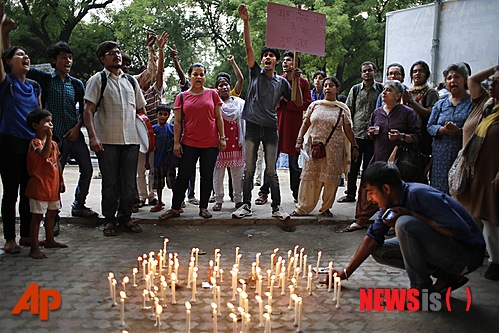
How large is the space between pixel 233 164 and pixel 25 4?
51.7 feet

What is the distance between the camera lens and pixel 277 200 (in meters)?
6.39

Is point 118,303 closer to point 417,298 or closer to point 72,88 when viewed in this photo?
point 417,298

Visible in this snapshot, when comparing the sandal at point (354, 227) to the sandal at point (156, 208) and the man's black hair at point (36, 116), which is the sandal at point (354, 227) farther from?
the man's black hair at point (36, 116)

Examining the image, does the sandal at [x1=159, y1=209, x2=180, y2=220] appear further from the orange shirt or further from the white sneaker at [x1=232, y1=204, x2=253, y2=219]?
the orange shirt

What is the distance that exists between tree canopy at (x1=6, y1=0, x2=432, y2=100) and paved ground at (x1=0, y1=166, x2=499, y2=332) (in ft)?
39.3

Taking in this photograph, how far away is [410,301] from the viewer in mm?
3637

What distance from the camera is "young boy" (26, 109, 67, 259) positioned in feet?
15.4

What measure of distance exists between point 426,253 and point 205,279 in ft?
6.19

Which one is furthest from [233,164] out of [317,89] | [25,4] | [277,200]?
[25,4]

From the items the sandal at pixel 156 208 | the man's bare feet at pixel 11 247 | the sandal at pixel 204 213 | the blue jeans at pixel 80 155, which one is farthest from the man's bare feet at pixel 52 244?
the sandal at pixel 204 213

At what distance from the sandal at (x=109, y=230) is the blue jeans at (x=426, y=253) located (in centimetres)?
342

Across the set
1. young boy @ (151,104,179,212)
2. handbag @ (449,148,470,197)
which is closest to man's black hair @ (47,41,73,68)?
young boy @ (151,104,179,212)

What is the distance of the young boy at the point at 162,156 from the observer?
6820 millimetres

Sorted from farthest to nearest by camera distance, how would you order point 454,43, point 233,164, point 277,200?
point 454,43 → point 233,164 → point 277,200
